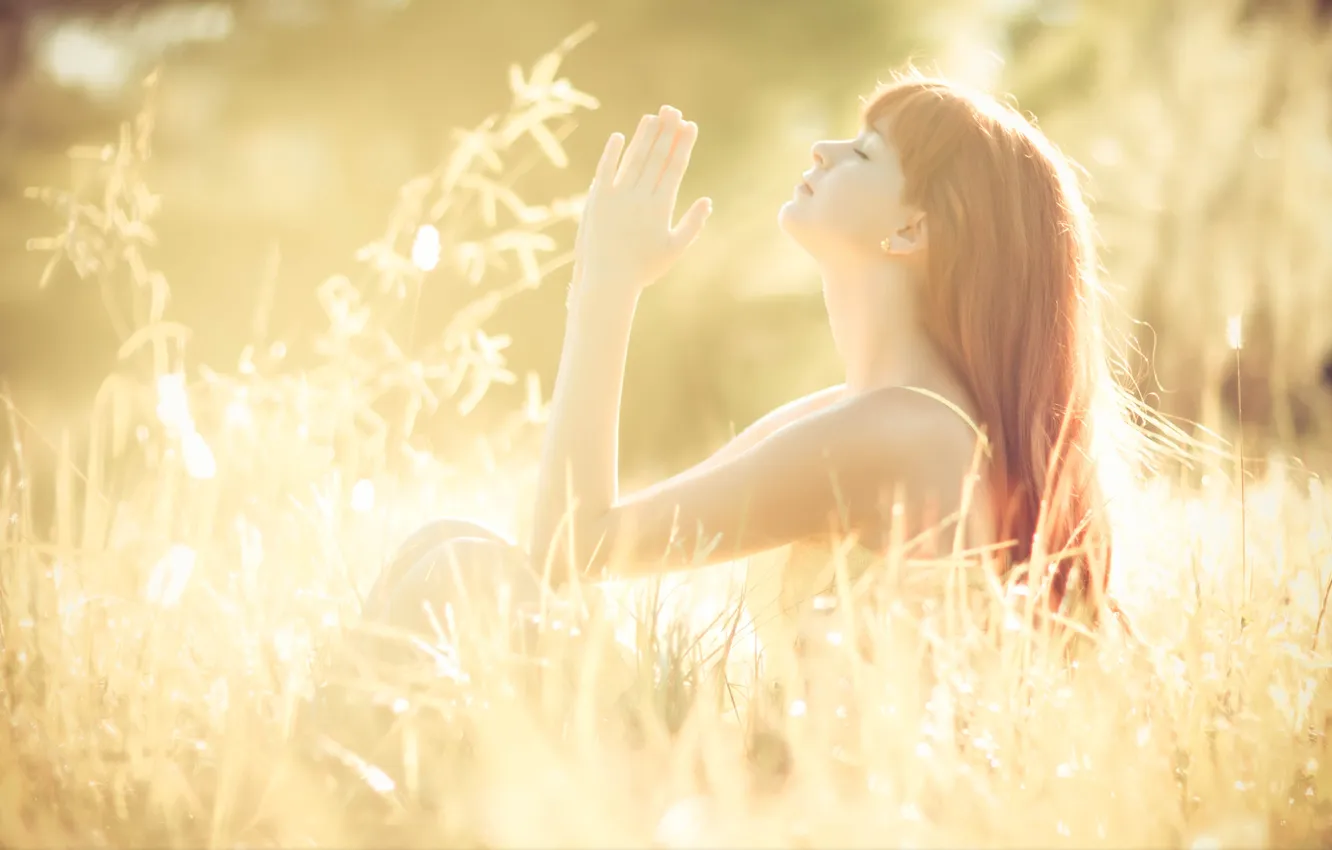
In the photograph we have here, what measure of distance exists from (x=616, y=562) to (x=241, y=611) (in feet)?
1.65

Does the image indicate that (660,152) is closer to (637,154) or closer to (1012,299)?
(637,154)

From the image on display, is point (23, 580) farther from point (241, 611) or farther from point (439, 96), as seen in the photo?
point (439, 96)

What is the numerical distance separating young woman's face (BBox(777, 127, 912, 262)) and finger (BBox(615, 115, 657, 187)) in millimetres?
226

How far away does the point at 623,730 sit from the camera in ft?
4.21

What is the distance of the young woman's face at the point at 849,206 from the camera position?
1.68 m

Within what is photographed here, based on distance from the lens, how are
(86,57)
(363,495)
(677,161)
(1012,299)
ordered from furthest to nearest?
(86,57) → (363,495) → (677,161) → (1012,299)

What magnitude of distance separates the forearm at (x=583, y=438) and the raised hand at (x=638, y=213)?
0.21ft

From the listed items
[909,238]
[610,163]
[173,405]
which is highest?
[610,163]

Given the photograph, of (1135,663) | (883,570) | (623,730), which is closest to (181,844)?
(623,730)

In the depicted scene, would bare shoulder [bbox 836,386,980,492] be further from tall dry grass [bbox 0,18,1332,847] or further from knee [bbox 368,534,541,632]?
knee [bbox 368,534,541,632]

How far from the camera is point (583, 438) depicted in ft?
5.21

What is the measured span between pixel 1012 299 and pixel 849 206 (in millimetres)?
261

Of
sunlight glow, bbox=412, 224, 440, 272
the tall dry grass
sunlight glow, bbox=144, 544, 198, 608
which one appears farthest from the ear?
sunlight glow, bbox=144, 544, 198, 608

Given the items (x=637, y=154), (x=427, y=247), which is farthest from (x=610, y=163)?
(x=427, y=247)
